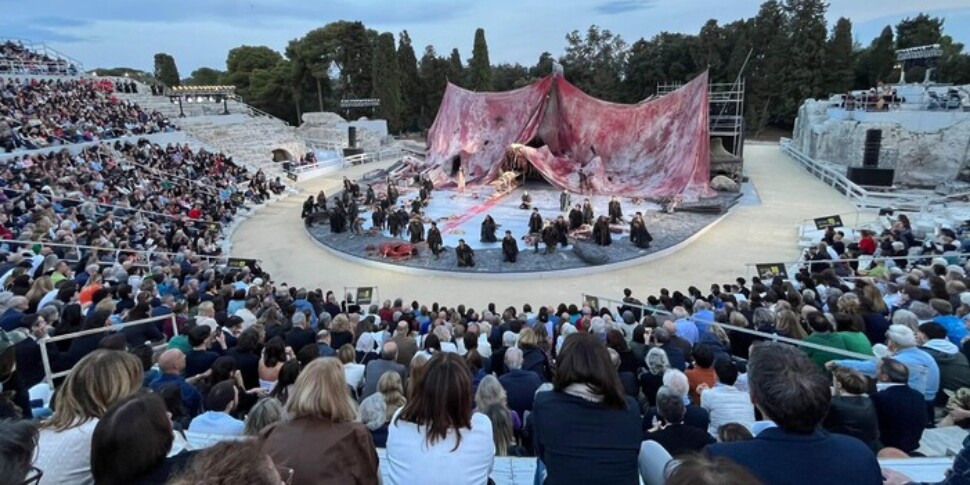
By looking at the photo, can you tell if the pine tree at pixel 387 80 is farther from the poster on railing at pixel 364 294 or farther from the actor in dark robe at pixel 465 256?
the poster on railing at pixel 364 294

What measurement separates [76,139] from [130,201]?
7.29m

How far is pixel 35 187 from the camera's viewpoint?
16.7 meters

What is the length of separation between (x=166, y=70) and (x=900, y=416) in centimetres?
7455

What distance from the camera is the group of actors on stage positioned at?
15.7 metres

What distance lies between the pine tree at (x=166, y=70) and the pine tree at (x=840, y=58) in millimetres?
67585

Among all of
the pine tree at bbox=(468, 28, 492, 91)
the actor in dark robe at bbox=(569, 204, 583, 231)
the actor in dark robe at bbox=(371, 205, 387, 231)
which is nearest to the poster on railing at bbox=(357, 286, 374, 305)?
the actor in dark robe at bbox=(371, 205, 387, 231)

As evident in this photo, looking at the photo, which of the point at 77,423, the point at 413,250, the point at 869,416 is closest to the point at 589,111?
the point at 413,250

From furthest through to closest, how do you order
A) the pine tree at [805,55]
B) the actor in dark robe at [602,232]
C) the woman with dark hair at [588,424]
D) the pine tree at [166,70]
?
1. the pine tree at [166,70]
2. the pine tree at [805,55]
3. the actor in dark robe at [602,232]
4. the woman with dark hair at [588,424]

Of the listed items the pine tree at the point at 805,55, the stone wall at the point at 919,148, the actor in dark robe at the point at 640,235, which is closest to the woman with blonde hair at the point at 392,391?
the actor in dark robe at the point at 640,235

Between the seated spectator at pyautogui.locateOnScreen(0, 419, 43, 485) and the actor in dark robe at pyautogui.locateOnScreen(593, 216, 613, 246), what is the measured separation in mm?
15119

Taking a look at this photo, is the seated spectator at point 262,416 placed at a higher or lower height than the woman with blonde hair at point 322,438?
lower

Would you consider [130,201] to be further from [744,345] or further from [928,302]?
[928,302]

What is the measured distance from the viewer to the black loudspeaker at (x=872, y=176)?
23.3 meters

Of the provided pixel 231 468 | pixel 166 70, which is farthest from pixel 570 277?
pixel 166 70
